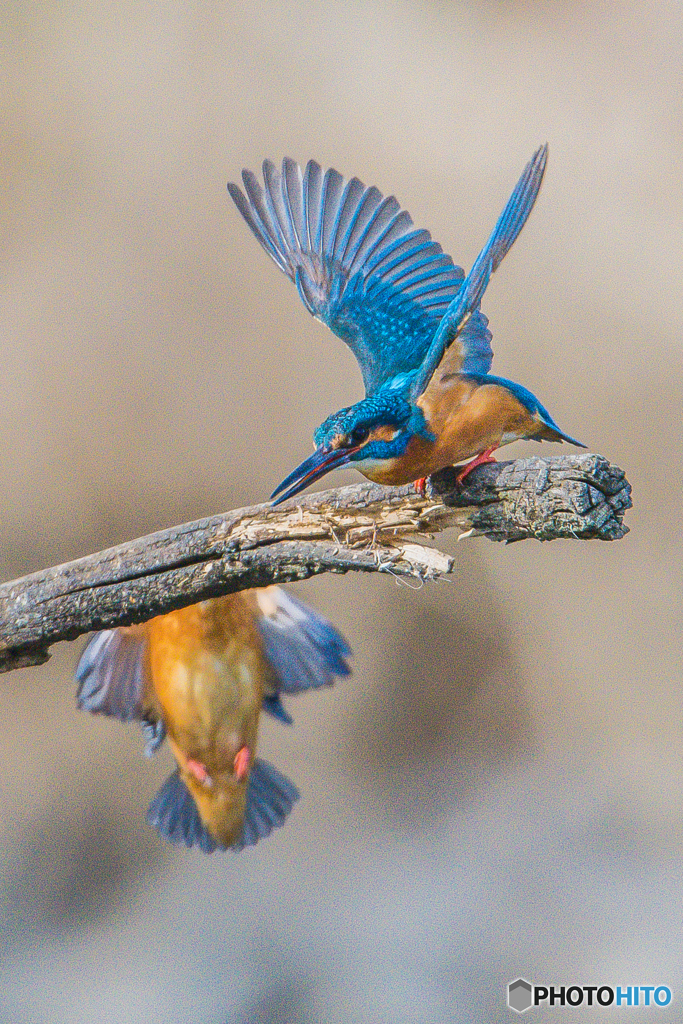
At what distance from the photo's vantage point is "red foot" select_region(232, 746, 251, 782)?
1.31m

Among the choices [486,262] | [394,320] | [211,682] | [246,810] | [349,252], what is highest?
[349,252]

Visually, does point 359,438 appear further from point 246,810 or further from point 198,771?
point 246,810

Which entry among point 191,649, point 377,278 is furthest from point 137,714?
point 377,278

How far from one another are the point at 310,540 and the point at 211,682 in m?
0.37

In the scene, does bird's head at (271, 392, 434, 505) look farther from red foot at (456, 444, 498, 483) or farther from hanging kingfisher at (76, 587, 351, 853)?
hanging kingfisher at (76, 587, 351, 853)

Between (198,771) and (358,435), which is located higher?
(358,435)

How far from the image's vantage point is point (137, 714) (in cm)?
135

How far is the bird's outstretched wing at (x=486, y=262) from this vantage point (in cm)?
92

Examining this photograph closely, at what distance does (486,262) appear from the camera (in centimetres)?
93

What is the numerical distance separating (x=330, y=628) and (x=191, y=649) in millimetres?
213

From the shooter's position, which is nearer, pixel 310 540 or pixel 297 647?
pixel 310 540

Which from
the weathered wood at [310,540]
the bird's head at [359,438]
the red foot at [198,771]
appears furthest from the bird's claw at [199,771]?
the bird's head at [359,438]

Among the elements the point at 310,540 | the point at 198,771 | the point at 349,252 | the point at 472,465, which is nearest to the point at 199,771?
the point at 198,771

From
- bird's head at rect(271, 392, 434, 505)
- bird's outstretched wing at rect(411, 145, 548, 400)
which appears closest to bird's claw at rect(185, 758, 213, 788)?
bird's head at rect(271, 392, 434, 505)
